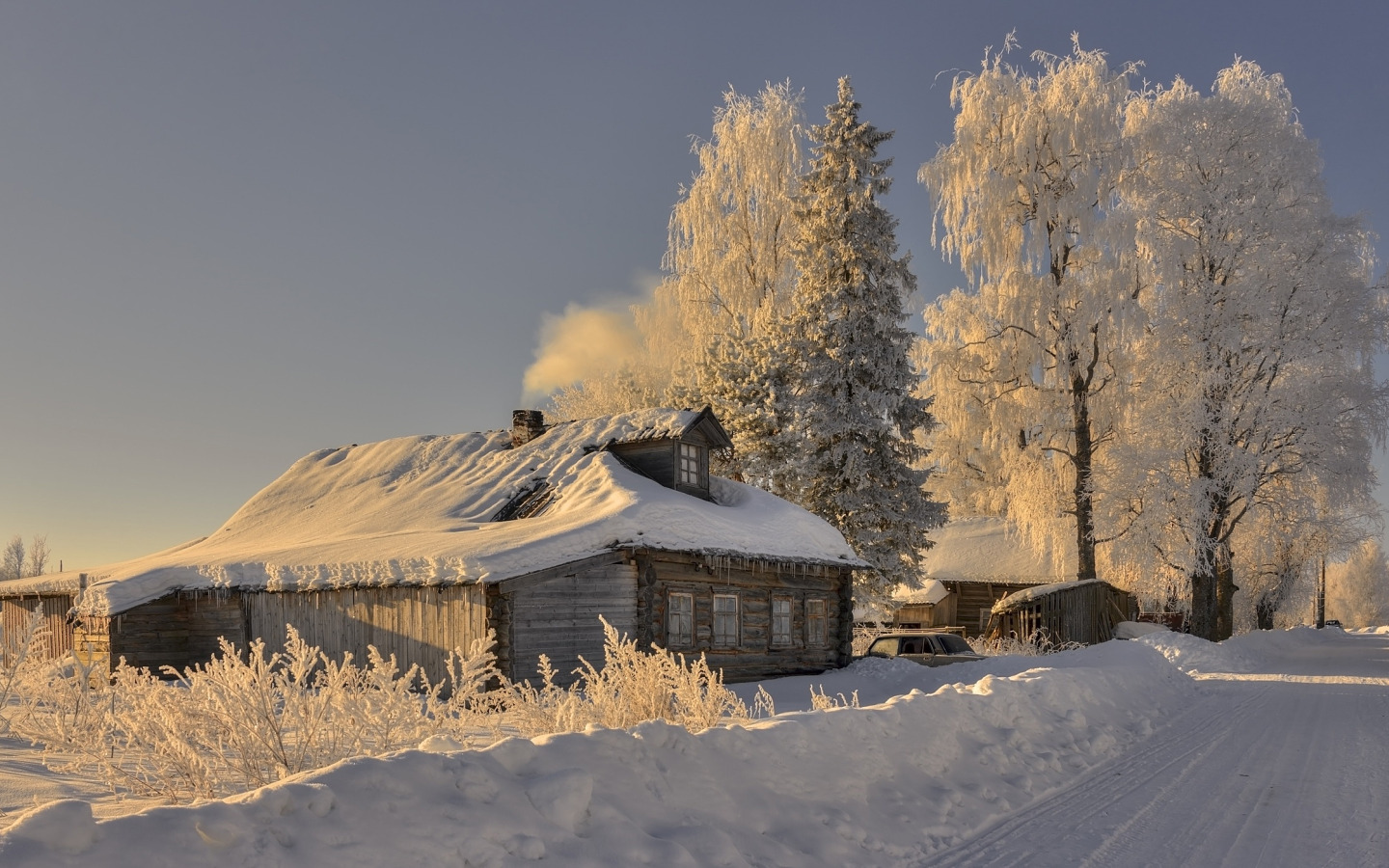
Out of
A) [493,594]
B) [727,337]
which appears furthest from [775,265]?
[493,594]

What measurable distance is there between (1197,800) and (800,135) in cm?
3131

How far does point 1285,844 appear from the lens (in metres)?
6.80

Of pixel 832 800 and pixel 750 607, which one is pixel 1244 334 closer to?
pixel 750 607

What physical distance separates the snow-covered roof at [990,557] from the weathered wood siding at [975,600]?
0.41m

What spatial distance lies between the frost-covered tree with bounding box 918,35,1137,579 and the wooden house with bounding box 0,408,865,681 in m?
11.5

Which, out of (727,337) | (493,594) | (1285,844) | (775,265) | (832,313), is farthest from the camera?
(775,265)

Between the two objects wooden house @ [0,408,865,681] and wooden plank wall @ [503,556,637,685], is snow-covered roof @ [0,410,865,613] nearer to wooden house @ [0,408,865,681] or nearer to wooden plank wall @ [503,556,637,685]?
wooden house @ [0,408,865,681]

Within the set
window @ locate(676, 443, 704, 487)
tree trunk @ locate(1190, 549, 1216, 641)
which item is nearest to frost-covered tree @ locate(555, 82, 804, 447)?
window @ locate(676, 443, 704, 487)

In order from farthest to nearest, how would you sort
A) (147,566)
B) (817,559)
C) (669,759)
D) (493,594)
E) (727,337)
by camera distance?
(727,337), (147,566), (817,559), (493,594), (669,759)

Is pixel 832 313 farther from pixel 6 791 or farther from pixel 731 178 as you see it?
pixel 6 791

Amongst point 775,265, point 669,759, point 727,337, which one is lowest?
point 669,759

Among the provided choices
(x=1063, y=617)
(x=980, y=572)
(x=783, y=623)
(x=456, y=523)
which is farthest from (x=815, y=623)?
(x=980, y=572)

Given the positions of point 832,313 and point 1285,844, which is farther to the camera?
point 832,313

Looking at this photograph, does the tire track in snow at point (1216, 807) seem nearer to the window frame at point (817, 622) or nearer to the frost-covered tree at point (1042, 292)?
the window frame at point (817, 622)
